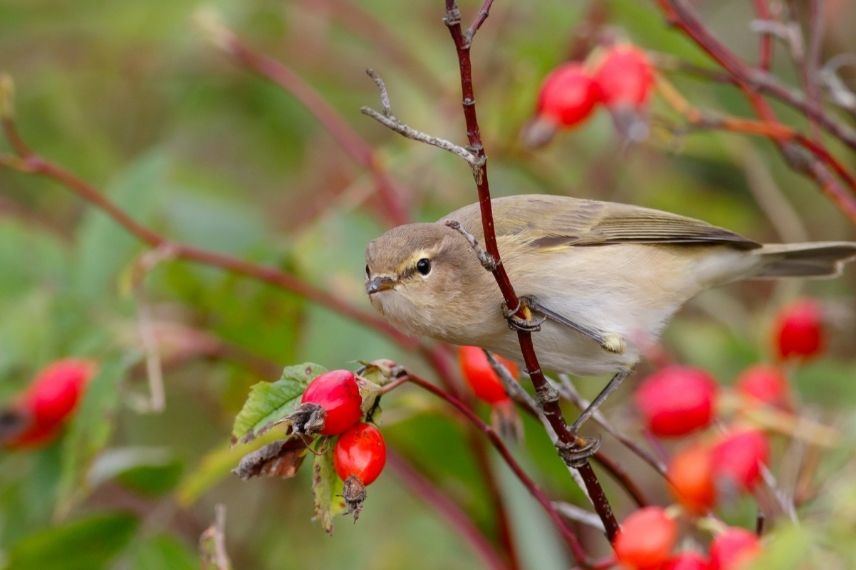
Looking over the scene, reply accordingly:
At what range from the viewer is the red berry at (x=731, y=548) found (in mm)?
2098

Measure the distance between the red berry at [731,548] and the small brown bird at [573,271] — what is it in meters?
0.75

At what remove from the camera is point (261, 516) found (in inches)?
191

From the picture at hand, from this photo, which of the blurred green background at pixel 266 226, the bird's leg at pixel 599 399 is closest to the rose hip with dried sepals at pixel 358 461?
the bird's leg at pixel 599 399

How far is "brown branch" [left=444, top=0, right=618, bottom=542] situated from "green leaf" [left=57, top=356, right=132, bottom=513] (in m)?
1.38

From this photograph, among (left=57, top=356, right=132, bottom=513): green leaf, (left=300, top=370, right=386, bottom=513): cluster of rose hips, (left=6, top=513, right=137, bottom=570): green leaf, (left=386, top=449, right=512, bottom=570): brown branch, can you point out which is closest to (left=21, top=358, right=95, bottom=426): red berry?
(left=57, top=356, right=132, bottom=513): green leaf

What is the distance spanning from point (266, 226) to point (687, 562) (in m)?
3.41

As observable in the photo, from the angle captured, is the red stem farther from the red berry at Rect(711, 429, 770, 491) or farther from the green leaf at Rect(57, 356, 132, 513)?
the green leaf at Rect(57, 356, 132, 513)

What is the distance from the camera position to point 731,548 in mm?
2123

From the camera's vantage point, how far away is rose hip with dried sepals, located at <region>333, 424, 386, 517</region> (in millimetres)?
2199

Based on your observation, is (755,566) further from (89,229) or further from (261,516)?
(261,516)

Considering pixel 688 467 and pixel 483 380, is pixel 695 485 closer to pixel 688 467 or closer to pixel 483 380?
pixel 688 467

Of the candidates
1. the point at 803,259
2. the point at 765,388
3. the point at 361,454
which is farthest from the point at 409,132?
the point at 803,259

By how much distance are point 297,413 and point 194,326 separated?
2302 mm

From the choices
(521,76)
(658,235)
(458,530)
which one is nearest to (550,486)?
(458,530)
